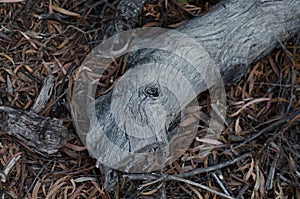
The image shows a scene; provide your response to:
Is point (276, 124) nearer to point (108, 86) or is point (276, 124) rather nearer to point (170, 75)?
point (170, 75)

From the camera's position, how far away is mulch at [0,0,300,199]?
1.44m

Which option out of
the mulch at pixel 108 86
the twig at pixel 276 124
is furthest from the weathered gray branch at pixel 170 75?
the twig at pixel 276 124

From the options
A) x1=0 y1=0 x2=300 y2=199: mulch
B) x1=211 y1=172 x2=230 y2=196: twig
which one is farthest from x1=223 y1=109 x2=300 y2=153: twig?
x1=211 y1=172 x2=230 y2=196: twig

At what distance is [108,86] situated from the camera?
1.56m

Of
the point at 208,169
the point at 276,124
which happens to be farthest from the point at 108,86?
the point at 276,124

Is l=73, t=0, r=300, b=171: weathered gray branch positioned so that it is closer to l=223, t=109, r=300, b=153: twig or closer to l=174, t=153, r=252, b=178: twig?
l=174, t=153, r=252, b=178: twig

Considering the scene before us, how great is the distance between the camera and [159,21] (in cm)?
168

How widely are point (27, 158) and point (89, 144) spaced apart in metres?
0.22

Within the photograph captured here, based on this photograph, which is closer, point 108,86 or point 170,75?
point 170,75

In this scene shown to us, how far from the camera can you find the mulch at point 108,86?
144cm

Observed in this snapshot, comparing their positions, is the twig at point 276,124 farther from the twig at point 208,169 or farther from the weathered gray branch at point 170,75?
the weathered gray branch at point 170,75

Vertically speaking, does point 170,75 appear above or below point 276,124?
above

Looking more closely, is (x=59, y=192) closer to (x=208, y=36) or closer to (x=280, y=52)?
(x=208, y=36)

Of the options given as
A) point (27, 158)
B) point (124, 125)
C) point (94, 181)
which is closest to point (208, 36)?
point (124, 125)
